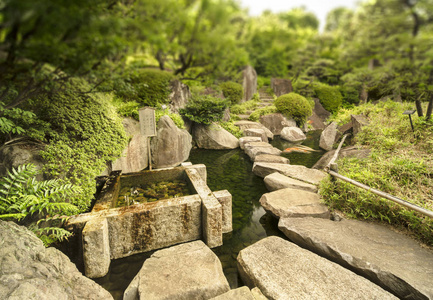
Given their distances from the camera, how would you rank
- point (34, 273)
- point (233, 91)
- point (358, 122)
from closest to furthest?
point (34, 273), point (358, 122), point (233, 91)

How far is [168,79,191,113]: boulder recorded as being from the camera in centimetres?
816

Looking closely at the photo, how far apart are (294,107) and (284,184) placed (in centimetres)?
829

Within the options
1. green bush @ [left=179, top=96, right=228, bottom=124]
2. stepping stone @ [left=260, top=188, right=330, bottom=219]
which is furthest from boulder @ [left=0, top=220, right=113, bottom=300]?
green bush @ [left=179, top=96, right=228, bottom=124]

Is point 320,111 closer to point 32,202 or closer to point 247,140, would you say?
point 247,140

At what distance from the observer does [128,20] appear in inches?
36.9

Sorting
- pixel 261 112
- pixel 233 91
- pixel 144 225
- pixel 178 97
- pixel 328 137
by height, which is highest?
pixel 233 91

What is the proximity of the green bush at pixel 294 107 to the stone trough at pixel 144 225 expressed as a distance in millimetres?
9827

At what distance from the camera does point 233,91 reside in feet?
40.5

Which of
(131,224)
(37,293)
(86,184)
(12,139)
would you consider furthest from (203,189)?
(12,139)

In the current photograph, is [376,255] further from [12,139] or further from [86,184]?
[12,139]

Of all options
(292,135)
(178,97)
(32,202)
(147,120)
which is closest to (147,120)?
(147,120)

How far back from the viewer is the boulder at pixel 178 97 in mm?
8156

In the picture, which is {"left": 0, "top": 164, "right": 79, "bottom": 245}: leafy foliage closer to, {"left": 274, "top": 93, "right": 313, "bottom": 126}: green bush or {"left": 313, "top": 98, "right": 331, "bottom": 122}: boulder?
{"left": 274, "top": 93, "right": 313, "bottom": 126}: green bush

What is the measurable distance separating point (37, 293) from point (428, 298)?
351cm
